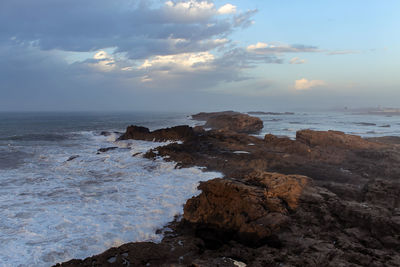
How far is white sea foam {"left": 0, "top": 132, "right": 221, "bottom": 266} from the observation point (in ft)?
22.8

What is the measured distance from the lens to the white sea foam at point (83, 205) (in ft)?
22.8

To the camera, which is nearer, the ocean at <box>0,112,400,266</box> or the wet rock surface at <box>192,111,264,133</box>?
the ocean at <box>0,112,400,266</box>

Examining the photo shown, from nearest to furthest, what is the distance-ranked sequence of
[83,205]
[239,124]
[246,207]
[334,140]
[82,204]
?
1. [246,207]
2. [83,205]
3. [82,204]
4. [334,140]
5. [239,124]

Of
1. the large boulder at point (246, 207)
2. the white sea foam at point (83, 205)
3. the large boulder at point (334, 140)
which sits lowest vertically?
the white sea foam at point (83, 205)

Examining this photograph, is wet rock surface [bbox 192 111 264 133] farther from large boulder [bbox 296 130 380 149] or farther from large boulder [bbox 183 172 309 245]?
large boulder [bbox 183 172 309 245]

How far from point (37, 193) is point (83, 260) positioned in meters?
6.75

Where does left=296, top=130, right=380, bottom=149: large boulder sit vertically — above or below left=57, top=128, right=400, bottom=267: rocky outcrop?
above

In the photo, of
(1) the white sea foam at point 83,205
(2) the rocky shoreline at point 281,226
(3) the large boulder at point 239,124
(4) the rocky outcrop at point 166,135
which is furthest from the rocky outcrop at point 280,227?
(3) the large boulder at point 239,124

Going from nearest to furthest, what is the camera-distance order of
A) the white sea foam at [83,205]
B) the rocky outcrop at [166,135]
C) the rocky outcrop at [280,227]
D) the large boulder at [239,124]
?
the rocky outcrop at [280,227]
the white sea foam at [83,205]
the rocky outcrop at [166,135]
the large boulder at [239,124]

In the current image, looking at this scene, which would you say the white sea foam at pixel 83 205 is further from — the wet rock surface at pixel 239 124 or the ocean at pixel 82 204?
the wet rock surface at pixel 239 124

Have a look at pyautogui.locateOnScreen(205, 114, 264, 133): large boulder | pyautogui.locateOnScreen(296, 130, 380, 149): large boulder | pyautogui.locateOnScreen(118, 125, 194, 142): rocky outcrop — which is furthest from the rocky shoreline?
pyautogui.locateOnScreen(205, 114, 264, 133): large boulder

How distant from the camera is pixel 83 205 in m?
9.83

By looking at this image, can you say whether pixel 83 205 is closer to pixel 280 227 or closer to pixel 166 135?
pixel 280 227

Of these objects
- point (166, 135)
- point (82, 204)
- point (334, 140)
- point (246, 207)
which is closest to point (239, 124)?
point (166, 135)
